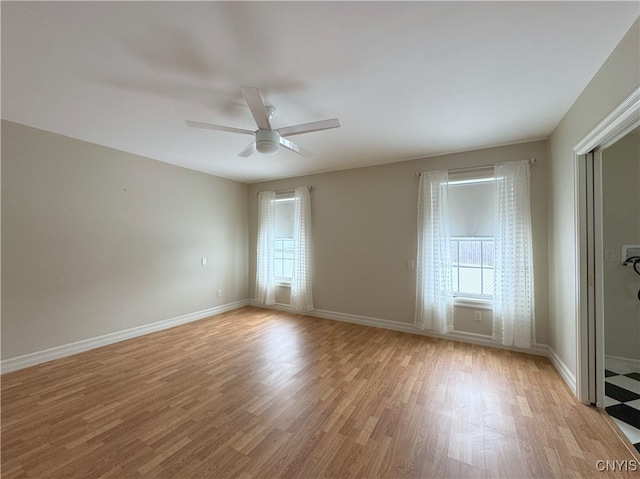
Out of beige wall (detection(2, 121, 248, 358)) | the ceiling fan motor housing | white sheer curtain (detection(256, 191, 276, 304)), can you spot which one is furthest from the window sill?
beige wall (detection(2, 121, 248, 358))

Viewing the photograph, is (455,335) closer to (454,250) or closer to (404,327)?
(404,327)

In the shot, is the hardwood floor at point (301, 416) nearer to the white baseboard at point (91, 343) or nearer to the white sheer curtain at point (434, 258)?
the white baseboard at point (91, 343)

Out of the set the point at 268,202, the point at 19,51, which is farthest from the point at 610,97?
the point at 268,202

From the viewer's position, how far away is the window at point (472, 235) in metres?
3.35

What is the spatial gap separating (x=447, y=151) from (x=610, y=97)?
6.00 ft

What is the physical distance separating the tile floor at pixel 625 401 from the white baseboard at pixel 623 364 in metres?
0.07

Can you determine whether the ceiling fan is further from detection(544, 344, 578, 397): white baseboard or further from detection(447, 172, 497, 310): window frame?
detection(544, 344, 578, 397): white baseboard

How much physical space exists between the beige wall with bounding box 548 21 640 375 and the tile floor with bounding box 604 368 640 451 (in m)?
0.31

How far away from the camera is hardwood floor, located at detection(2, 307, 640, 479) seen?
153cm

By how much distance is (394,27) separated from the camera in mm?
1474

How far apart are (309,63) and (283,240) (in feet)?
12.0

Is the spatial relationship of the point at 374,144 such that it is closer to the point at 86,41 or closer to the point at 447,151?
the point at 447,151

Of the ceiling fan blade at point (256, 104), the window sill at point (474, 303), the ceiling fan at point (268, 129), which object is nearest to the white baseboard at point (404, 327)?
the window sill at point (474, 303)

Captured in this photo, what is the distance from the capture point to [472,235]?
3432 millimetres
